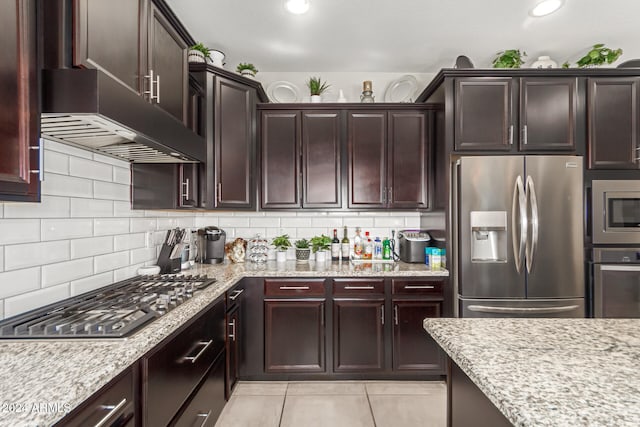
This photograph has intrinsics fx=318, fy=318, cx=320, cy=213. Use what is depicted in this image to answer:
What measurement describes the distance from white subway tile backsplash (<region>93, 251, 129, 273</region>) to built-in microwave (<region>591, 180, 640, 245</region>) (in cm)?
328

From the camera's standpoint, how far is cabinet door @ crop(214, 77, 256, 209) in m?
2.50

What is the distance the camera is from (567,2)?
218cm

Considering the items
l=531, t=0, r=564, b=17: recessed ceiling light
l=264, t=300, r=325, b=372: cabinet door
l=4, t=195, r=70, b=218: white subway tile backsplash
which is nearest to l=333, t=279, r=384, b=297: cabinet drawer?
l=264, t=300, r=325, b=372: cabinet door

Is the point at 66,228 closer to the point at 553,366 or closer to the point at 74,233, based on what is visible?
the point at 74,233

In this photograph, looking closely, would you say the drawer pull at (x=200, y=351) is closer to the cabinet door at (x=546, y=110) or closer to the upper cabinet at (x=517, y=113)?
the upper cabinet at (x=517, y=113)

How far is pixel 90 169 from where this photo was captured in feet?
5.61

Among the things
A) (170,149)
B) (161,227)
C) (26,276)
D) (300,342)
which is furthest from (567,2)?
(26,276)

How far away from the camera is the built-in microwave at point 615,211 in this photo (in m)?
2.36

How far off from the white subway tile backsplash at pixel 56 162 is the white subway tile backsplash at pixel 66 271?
0.44m

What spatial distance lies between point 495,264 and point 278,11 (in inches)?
94.0

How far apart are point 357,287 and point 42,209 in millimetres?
1971

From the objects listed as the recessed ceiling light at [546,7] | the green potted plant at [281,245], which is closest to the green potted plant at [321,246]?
the green potted plant at [281,245]

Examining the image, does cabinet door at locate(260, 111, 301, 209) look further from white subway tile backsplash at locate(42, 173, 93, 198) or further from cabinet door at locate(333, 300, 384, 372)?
white subway tile backsplash at locate(42, 173, 93, 198)

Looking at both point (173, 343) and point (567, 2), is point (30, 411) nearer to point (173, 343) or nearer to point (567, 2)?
point (173, 343)
